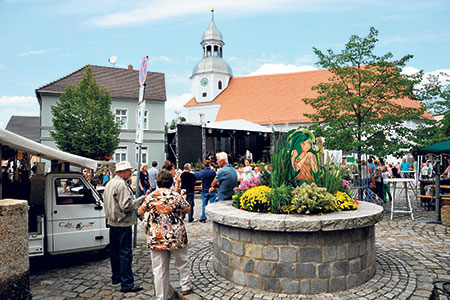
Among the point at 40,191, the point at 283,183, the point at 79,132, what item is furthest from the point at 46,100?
the point at 283,183

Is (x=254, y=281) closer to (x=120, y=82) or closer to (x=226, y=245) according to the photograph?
(x=226, y=245)

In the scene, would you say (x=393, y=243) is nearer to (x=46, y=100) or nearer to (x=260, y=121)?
(x=46, y=100)

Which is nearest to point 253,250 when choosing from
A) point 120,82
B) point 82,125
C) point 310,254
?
point 310,254

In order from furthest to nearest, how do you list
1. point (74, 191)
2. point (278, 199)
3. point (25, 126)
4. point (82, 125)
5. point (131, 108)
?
point (25, 126) → point (131, 108) → point (82, 125) → point (74, 191) → point (278, 199)

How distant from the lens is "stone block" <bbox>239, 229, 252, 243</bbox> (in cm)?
439

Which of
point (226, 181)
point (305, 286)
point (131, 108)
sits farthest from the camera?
A: point (131, 108)

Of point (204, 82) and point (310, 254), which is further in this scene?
point (204, 82)

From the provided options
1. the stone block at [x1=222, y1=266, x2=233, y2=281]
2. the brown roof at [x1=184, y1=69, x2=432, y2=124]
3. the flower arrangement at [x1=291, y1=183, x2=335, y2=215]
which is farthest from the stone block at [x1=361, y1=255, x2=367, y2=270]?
the brown roof at [x1=184, y1=69, x2=432, y2=124]

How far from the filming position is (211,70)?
1896 inches

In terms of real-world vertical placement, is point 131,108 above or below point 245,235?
above

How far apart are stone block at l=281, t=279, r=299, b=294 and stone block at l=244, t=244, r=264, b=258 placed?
16.9 inches

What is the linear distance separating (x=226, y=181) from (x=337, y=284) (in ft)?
11.3

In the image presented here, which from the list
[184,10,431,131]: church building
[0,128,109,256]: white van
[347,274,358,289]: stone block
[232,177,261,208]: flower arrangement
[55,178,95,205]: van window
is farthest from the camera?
[184,10,431,131]: church building

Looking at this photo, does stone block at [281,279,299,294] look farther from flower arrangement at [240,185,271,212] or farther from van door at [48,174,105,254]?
van door at [48,174,105,254]
